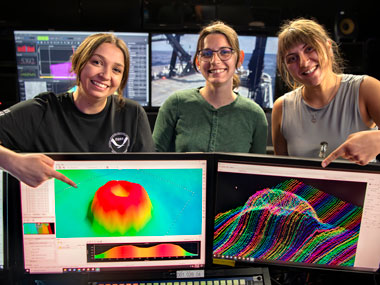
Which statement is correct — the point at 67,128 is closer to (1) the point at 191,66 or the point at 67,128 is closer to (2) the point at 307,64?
(2) the point at 307,64

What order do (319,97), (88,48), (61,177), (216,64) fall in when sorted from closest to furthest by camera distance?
(61,177) → (88,48) → (319,97) → (216,64)

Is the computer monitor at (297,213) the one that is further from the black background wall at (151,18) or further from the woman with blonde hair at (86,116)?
the black background wall at (151,18)

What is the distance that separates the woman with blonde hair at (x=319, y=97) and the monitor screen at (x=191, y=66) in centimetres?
140

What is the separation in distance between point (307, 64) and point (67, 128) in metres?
0.96

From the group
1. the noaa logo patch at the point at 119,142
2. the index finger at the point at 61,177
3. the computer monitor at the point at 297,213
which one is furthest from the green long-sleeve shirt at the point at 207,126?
the index finger at the point at 61,177

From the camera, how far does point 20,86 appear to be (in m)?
2.75

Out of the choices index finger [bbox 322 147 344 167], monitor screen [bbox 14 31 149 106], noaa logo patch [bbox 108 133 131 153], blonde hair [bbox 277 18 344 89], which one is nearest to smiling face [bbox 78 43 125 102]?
noaa logo patch [bbox 108 133 131 153]

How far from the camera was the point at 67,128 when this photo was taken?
4.32 ft

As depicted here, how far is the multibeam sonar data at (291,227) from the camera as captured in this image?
88cm

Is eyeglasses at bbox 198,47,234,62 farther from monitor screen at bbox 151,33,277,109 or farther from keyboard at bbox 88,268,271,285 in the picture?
monitor screen at bbox 151,33,277,109

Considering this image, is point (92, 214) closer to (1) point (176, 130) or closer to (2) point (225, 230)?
(2) point (225, 230)

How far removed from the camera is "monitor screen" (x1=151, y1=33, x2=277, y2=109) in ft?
9.13

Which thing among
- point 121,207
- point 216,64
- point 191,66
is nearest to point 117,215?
point 121,207

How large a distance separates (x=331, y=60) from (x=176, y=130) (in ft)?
2.38
